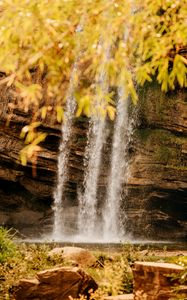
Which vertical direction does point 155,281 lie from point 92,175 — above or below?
below

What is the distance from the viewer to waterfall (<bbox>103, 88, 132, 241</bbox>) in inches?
1292

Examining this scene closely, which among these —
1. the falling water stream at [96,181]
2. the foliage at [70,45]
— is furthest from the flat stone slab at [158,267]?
the falling water stream at [96,181]

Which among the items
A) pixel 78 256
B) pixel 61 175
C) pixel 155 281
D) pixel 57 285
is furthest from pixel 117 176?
pixel 155 281

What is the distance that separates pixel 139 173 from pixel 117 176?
1.75 metres

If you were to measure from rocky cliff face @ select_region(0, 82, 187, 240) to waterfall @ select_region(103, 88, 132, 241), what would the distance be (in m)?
0.53

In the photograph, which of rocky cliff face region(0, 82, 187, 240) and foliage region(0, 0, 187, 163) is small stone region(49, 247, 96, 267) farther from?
rocky cliff face region(0, 82, 187, 240)

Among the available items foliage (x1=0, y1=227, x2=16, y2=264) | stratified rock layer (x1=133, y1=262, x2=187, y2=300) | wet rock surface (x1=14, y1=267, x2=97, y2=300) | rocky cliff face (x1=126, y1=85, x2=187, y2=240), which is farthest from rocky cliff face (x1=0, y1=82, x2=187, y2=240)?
stratified rock layer (x1=133, y1=262, x2=187, y2=300)

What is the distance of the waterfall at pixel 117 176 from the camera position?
32.8 m

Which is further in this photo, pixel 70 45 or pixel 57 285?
pixel 57 285

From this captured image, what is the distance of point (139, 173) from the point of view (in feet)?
106

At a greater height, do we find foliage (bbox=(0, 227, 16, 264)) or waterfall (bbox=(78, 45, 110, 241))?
waterfall (bbox=(78, 45, 110, 241))

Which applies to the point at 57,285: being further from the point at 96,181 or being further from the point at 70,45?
the point at 96,181

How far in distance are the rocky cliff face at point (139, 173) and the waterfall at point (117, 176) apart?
0.53 meters

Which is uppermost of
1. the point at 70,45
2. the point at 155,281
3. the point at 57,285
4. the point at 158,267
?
the point at 70,45
